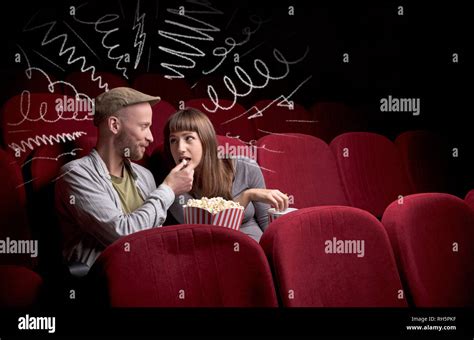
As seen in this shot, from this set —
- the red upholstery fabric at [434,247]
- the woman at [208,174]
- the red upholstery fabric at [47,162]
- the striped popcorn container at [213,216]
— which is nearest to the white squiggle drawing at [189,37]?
the woman at [208,174]

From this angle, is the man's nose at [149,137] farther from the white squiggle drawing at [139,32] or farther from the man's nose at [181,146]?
the white squiggle drawing at [139,32]

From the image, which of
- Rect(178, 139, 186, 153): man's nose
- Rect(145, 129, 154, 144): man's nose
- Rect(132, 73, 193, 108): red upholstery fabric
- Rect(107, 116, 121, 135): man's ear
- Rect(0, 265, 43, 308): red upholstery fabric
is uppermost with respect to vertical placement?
Rect(132, 73, 193, 108): red upholstery fabric

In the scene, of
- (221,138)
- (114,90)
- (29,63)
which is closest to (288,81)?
(221,138)

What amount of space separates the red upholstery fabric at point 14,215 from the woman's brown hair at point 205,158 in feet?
0.75

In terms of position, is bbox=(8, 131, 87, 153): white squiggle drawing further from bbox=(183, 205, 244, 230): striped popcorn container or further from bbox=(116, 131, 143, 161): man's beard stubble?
bbox=(183, 205, 244, 230): striped popcorn container

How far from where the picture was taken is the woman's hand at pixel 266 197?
0.90 meters

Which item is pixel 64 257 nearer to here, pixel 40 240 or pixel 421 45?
pixel 40 240

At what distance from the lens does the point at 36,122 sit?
95 cm

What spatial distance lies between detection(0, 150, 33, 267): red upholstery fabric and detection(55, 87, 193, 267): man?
6 cm

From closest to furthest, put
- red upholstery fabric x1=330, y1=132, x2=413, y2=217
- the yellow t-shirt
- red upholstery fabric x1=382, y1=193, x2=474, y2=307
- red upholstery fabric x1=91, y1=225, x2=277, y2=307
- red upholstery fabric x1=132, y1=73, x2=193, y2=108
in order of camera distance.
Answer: red upholstery fabric x1=91, y1=225, x2=277, y2=307
red upholstery fabric x1=382, y1=193, x2=474, y2=307
the yellow t-shirt
red upholstery fabric x1=132, y1=73, x2=193, y2=108
red upholstery fabric x1=330, y1=132, x2=413, y2=217

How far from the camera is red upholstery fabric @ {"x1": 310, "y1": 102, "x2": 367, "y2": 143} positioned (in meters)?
1.16

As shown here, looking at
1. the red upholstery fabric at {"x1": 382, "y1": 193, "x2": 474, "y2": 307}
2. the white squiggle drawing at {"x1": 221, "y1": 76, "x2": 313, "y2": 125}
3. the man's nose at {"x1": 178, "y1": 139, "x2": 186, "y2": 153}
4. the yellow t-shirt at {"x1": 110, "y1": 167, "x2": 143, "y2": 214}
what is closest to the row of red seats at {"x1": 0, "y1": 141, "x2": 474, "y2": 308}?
the red upholstery fabric at {"x1": 382, "y1": 193, "x2": 474, "y2": 307}

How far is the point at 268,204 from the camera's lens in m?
0.94

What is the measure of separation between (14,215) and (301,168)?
50 centimetres
